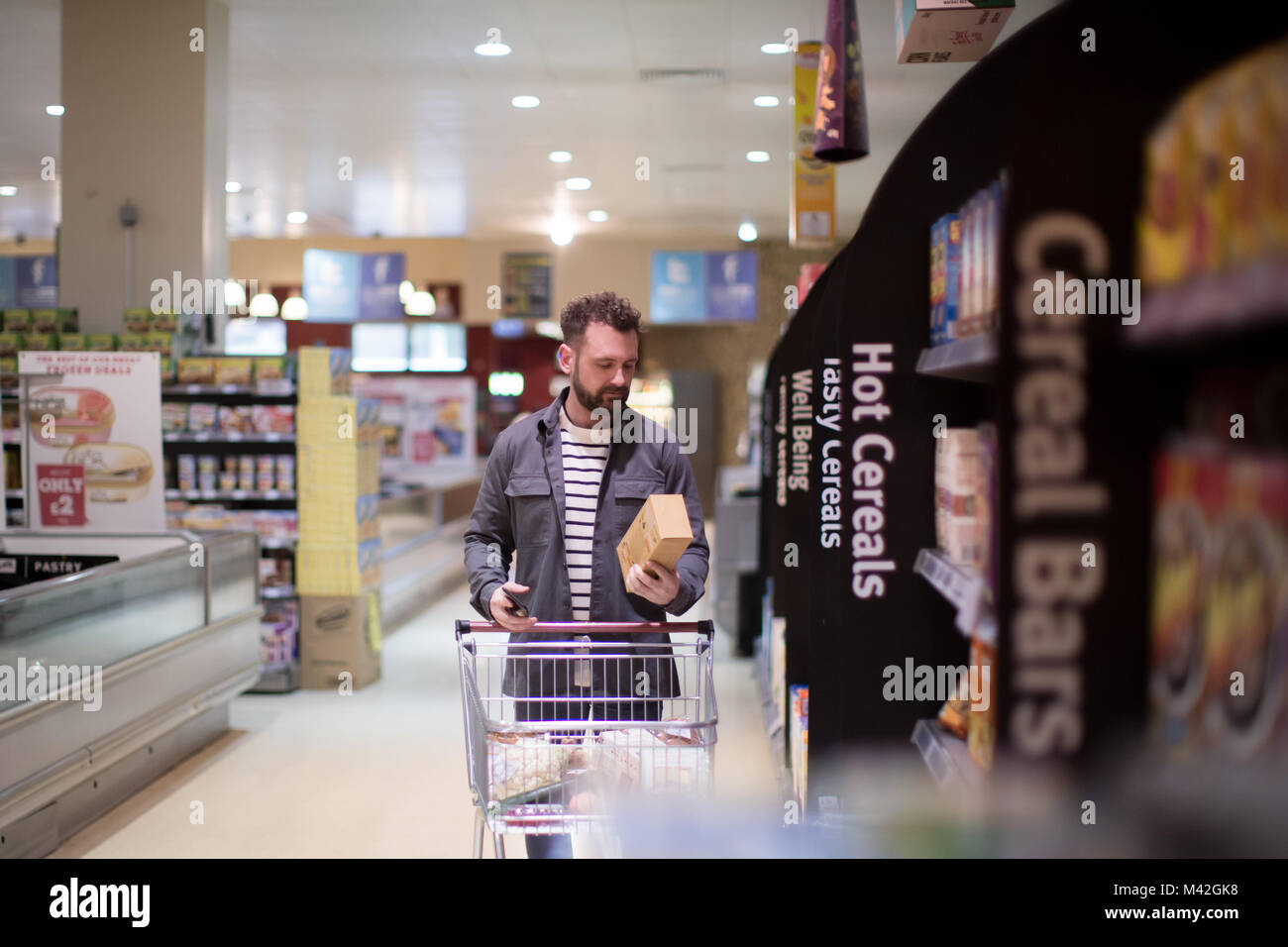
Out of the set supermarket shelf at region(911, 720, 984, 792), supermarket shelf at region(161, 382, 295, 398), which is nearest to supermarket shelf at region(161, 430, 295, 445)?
supermarket shelf at region(161, 382, 295, 398)

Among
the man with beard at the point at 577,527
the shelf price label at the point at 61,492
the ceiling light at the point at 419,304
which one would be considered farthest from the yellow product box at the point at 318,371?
the ceiling light at the point at 419,304

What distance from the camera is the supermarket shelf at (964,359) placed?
1.83 metres

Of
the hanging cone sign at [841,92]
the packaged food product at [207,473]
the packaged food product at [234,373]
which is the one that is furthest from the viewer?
the packaged food product at [207,473]

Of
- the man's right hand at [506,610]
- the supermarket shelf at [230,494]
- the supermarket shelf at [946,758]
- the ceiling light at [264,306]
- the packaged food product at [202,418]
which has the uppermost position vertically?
the ceiling light at [264,306]

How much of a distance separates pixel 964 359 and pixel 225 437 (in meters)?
6.08

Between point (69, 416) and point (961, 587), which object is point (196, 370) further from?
point (961, 587)

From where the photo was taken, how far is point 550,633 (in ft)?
9.71

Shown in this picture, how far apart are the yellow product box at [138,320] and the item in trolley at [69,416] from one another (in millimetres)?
1271

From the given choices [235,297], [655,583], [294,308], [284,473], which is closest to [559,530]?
[655,583]

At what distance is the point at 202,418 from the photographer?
7246 mm

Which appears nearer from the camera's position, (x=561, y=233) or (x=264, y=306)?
(x=264, y=306)

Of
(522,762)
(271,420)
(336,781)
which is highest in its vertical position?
(271,420)

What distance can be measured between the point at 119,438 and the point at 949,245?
193 inches

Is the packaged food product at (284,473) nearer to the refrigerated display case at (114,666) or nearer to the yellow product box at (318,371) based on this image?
the yellow product box at (318,371)
